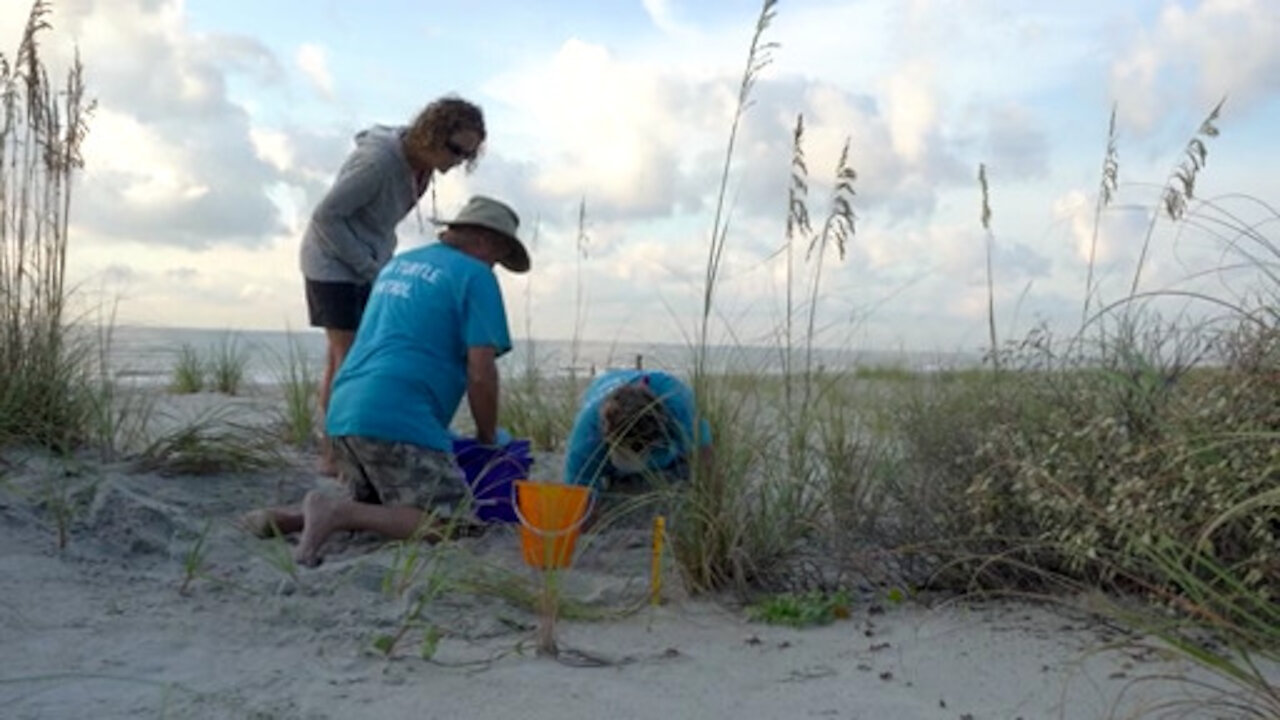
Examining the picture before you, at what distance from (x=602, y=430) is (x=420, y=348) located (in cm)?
75

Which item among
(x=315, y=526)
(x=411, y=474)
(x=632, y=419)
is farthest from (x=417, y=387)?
(x=632, y=419)

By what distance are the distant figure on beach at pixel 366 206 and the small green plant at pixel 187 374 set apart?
4.04 metres

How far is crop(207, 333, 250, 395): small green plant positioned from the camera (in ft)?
30.0

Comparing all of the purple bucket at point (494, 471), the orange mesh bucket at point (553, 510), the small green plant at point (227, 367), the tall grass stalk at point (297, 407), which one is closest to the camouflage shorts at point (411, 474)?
the purple bucket at point (494, 471)

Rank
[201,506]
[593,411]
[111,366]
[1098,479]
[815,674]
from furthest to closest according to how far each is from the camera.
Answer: [111,366], [201,506], [593,411], [1098,479], [815,674]

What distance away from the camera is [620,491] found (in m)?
4.50

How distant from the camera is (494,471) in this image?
4.63 m

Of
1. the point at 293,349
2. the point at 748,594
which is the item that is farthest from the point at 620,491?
the point at 293,349

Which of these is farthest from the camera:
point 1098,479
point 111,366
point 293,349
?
point 293,349

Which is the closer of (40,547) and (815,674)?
(815,674)

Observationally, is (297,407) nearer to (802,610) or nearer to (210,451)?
(210,451)

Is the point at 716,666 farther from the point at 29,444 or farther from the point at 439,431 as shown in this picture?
the point at 29,444

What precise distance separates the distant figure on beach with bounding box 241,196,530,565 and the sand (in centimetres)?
44

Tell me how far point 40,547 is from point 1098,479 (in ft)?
10.0
